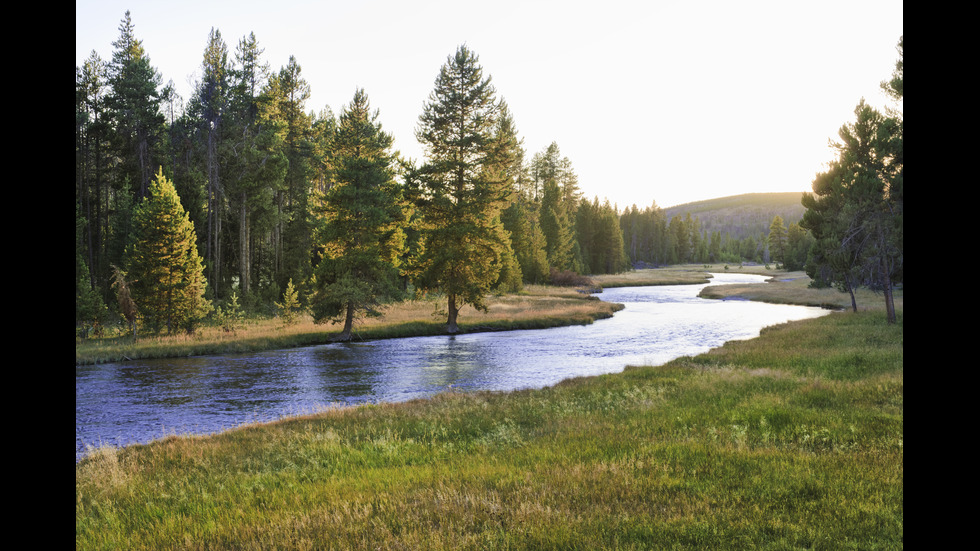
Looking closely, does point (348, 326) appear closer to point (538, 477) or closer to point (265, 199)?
point (265, 199)

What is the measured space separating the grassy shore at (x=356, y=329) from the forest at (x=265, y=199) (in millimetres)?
1424

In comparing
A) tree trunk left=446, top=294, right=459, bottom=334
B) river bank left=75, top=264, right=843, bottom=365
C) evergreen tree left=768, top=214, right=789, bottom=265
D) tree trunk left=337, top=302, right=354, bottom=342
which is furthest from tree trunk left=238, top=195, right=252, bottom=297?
evergreen tree left=768, top=214, right=789, bottom=265

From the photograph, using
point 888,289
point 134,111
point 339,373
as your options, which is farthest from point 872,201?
point 134,111

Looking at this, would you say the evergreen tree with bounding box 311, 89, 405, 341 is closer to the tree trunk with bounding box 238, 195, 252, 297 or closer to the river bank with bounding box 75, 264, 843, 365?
the river bank with bounding box 75, 264, 843, 365

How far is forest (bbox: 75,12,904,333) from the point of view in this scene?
1220 inches

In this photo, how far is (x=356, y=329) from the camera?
35.2 metres

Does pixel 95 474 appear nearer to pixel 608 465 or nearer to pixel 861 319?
pixel 608 465

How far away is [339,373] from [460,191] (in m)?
17.3

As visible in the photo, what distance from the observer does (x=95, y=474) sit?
32.3 ft

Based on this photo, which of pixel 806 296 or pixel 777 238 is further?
Answer: pixel 777 238

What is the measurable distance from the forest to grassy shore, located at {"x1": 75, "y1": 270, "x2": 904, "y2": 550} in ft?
66.1

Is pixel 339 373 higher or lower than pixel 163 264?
lower

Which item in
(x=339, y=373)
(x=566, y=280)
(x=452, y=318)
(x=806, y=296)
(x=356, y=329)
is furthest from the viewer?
(x=566, y=280)
